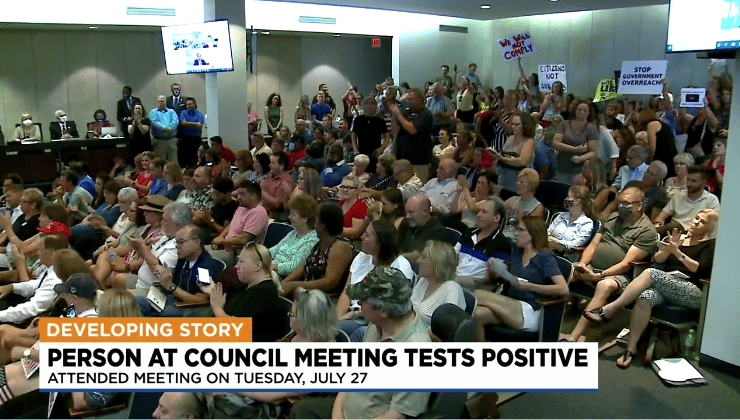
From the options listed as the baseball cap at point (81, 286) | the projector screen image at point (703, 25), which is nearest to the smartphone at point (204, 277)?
the baseball cap at point (81, 286)

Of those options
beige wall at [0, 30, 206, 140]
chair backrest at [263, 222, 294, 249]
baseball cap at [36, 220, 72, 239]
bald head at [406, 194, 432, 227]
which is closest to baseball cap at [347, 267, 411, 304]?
bald head at [406, 194, 432, 227]

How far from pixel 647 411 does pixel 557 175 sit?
3748 mm

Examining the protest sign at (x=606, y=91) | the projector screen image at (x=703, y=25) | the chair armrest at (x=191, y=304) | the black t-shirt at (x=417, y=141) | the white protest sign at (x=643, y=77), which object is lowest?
the chair armrest at (x=191, y=304)

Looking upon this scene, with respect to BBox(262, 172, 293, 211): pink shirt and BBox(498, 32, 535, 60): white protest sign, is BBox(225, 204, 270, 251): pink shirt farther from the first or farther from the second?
BBox(498, 32, 535, 60): white protest sign

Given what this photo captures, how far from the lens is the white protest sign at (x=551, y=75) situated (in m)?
12.2

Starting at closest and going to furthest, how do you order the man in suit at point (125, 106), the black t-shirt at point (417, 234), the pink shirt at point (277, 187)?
1. the black t-shirt at point (417, 234)
2. the pink shirt at point (277, 187)
3. the man in suit at point (125, 106)

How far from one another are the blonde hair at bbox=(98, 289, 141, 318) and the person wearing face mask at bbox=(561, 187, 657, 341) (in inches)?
108

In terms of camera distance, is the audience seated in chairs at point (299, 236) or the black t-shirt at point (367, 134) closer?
the audience seated in chairs at point (299, 236)

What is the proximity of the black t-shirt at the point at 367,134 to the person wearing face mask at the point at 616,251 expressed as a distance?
3.47 metres

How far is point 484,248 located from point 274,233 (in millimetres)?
1717

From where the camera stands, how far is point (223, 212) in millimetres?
6117

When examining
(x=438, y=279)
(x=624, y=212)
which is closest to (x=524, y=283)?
(x=438, y=279)

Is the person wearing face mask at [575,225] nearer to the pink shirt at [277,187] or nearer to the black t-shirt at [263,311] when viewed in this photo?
the black t-shirt at [263,311]

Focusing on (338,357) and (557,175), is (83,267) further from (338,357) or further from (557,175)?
(557,175)
